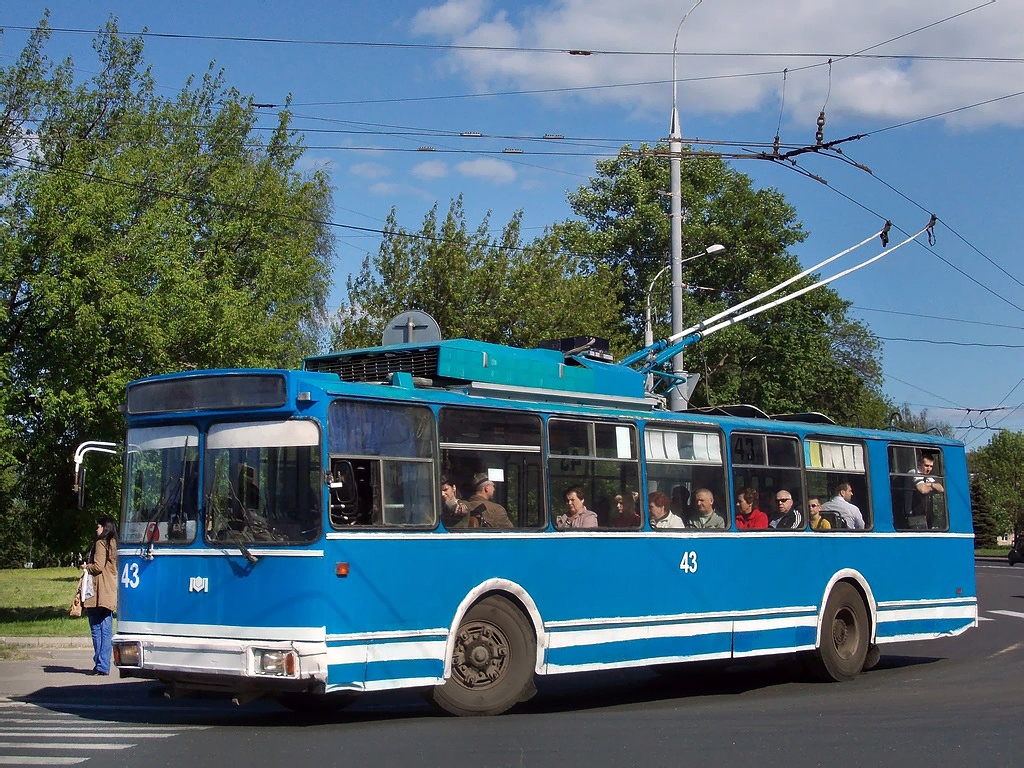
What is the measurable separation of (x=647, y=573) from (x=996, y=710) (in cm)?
310

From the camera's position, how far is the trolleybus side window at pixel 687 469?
1220 centimetres

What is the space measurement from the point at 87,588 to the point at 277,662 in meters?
6.15

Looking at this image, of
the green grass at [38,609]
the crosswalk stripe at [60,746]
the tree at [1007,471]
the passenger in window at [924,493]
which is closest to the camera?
the crosswalk stripe at [60,746]

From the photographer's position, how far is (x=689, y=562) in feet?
40.5

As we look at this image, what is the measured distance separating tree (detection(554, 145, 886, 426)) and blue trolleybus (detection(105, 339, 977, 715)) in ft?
126

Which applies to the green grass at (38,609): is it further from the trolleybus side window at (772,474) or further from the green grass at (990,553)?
the green grass at (990,553)

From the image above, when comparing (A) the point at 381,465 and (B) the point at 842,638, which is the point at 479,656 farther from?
(B) the point at 842,638

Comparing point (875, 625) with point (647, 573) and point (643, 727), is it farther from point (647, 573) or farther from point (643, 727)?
point (643, 727)

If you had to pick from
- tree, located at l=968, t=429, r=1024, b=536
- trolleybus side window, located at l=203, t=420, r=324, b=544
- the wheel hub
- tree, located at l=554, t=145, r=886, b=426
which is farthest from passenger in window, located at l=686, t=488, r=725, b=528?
tree, located at l=968, t=429, r=1024, b=536

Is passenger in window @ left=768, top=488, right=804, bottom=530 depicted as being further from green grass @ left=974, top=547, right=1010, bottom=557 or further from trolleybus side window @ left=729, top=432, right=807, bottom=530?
green grass @ left=974, top=547, right=1010, bottom=557

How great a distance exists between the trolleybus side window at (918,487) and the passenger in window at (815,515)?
143cm

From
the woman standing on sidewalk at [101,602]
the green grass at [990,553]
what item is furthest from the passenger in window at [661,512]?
the green grass at [990,553]

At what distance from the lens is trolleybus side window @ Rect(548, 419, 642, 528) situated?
11.2 m

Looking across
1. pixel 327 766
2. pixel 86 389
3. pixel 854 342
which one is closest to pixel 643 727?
pixel 327 766
